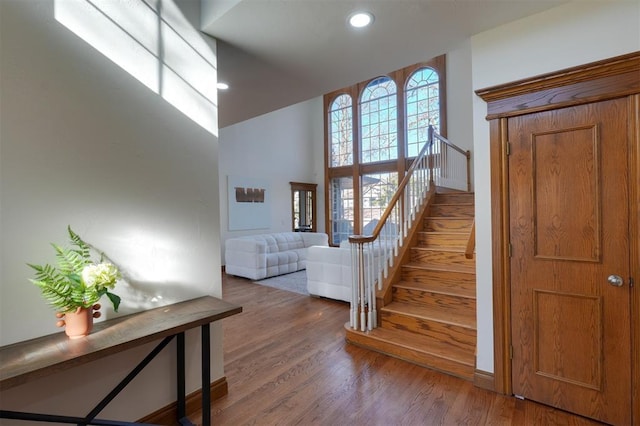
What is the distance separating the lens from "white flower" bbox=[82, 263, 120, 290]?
1380 mm

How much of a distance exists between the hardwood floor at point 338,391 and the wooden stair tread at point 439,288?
82 centimetres

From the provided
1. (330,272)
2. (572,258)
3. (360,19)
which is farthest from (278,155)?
(572,258)

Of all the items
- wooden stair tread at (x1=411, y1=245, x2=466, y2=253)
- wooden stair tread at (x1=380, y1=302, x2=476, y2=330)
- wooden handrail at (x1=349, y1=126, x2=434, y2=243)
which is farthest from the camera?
wooden stair tread at (x1=411, y1=245, x2=466, y2=253)

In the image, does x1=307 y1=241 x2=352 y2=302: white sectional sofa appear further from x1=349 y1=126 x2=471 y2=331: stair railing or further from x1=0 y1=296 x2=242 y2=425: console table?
x1=0 y1=296 x2=242 y2=425: console table

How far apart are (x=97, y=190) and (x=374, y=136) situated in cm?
821

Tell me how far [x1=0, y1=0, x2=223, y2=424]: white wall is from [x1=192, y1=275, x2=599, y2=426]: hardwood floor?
0.40m

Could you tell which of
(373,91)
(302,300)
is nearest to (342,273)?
(302,300)

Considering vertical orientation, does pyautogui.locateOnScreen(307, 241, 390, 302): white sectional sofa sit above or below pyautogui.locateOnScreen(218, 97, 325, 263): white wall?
below

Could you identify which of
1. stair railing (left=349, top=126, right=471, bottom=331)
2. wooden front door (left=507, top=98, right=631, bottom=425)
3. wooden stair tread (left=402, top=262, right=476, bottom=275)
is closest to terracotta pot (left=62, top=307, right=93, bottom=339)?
stair railing (left=349, top=126, right=471, bottom=331)

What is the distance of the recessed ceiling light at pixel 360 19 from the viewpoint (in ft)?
6.35

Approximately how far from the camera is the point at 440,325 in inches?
108

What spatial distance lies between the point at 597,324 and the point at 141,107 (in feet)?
9.74

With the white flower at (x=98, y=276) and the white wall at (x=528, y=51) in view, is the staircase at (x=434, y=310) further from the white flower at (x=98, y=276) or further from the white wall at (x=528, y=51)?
the white flower at (x=98, y=276)

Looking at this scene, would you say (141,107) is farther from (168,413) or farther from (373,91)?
(373,91)
